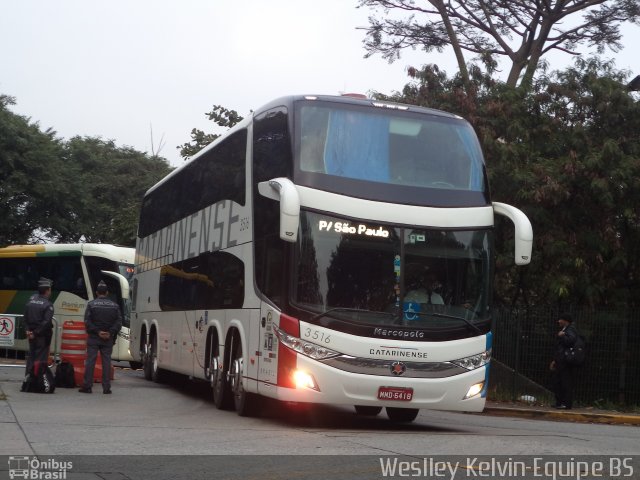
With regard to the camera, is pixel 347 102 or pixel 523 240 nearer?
pixel 523 240

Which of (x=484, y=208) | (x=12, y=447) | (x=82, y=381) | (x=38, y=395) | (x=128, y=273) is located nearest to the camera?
(x=12, y=447)

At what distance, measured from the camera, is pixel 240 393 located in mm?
15047

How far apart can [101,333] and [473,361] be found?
7.10 meters

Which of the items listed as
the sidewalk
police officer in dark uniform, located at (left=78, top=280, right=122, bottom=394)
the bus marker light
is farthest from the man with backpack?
police officer in dark uniform, located at (left=78, top=280, right=122, bottom=394)

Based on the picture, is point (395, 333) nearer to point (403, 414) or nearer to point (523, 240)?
point (523, 240)

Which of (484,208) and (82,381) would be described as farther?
(82,381)

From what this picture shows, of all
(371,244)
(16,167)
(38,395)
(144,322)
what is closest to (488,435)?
(371,244)

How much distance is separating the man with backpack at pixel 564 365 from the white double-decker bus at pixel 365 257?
6.61 m

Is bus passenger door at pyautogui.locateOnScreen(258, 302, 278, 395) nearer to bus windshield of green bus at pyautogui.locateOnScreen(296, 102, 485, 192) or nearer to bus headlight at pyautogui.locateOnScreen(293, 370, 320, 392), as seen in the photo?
bus headlight at pyautogui.locateOnScreen(293, 370, 320, 392)

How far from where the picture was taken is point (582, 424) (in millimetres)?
17906

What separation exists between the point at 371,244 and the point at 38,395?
258 inches

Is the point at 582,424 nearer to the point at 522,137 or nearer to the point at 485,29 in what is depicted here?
the point at 522,137

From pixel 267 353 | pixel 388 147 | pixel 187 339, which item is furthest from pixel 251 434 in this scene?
pixel 187 339

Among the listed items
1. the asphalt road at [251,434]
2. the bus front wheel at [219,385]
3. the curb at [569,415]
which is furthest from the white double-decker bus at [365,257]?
the curb at [569,415]
